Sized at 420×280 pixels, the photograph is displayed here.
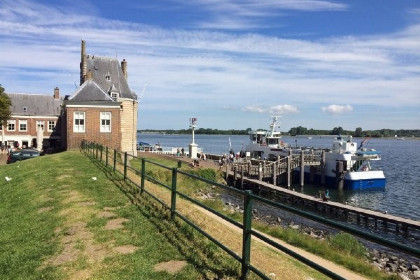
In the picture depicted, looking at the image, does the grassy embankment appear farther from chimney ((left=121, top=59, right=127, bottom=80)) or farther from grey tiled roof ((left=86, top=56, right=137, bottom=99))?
chimney ((left=121, top=59, right=127, bottom=80))

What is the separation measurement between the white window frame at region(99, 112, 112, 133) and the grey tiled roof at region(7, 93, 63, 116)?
30.1 meters

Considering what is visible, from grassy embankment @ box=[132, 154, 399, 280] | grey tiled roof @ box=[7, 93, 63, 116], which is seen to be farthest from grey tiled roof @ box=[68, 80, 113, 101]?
grey tiled roof @ box=[7, 93, 63, 116]

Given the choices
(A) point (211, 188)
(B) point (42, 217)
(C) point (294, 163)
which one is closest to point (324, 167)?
(C) point (294, 163)

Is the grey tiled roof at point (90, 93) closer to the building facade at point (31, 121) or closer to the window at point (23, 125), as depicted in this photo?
the building facade at point (31, 121)

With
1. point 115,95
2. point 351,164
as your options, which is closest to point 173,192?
point 115,95

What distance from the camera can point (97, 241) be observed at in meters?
7.71

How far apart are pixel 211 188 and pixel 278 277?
30.8m

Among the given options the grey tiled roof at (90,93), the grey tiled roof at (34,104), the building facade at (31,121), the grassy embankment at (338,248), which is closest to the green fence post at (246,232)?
the grassy embankment at (338,248)

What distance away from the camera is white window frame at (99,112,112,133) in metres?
34.7

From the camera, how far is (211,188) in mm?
37781

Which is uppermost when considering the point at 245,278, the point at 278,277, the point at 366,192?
the point at 245,278

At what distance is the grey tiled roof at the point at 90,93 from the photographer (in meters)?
34.1

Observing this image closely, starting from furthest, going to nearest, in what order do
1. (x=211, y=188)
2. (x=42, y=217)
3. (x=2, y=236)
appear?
(x=211, y=188), (x=42, y=217), (x=2, y=236)

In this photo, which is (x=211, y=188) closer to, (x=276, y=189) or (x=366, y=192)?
(x=276, y=189)
